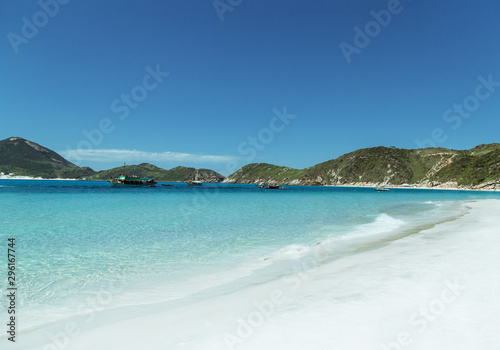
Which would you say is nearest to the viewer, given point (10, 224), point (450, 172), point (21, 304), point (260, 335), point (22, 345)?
point (260, 335)

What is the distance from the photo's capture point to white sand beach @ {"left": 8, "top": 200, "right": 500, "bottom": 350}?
170 inches

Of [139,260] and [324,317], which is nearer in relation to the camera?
[324,317]

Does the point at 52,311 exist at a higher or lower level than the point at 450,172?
lower

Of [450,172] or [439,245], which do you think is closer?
[439,245]

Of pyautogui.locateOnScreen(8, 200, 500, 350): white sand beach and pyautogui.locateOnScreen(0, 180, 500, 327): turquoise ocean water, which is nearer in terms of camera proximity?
pyautogui.locateOnScreen(8, 200, 500, 350): white sand beach

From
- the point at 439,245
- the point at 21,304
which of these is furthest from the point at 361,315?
the point at 439,245

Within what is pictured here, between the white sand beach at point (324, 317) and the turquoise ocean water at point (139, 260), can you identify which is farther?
the turquoise ocean water at point (139, 260)

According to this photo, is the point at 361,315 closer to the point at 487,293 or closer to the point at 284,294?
the point at 284,294

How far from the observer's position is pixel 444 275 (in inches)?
294

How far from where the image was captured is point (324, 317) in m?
5.12

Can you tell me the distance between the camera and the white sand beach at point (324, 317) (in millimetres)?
4309

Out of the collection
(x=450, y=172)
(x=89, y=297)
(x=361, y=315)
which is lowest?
(x=89, y=297)

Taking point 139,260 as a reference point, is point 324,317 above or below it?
above

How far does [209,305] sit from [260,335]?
2.29 m
